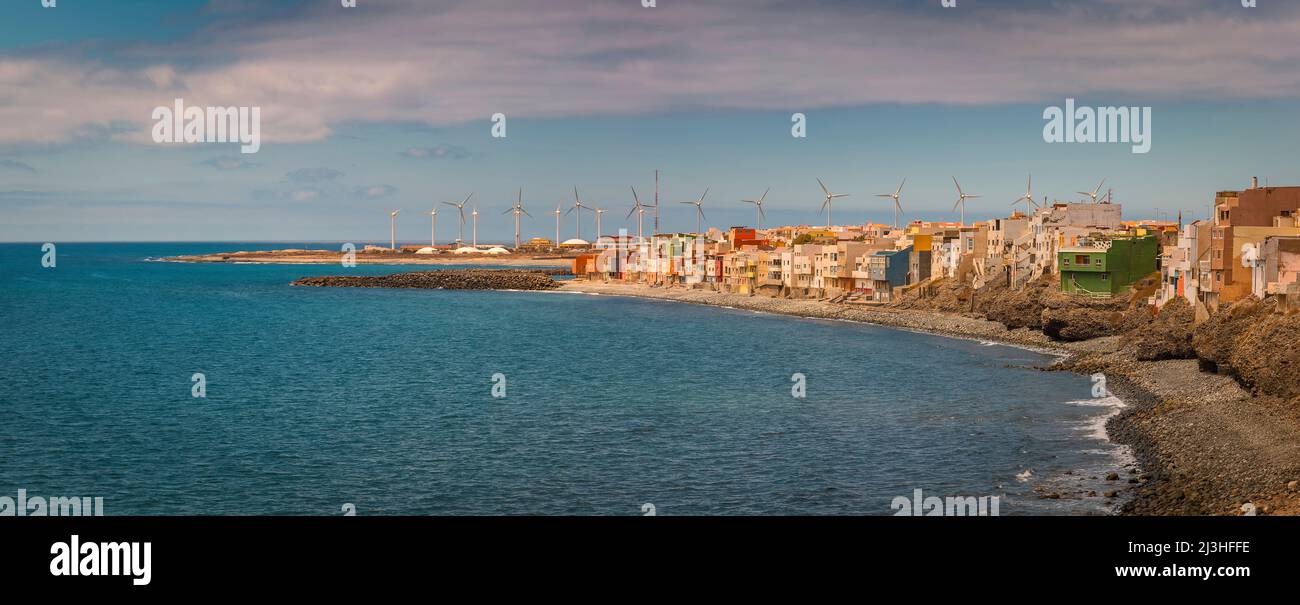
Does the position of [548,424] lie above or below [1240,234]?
below

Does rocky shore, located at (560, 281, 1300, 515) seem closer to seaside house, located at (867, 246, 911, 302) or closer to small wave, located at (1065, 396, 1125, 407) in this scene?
small wave, located at (1065, 396, 1125, 407)

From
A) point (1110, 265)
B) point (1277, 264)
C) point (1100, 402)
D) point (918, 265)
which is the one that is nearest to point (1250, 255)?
point (1277, 264)

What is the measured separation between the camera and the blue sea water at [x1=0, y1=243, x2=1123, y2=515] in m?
37.6

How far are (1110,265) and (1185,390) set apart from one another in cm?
4437

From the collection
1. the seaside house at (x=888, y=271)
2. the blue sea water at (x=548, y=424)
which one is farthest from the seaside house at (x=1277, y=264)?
the seaside house at (x=888, y=271)

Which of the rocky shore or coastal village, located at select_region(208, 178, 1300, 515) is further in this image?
coastal village, located at select_region(208, 178, 1300, 515)

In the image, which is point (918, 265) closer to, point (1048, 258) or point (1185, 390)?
point (1048, 258)

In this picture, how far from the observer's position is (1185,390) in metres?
53.3

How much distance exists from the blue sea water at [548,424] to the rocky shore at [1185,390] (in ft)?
6.67

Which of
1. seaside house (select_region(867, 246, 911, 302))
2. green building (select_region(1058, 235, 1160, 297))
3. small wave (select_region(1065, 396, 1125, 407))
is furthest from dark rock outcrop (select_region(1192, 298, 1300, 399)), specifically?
seaside house (select_region(867, 246, 911, 302))

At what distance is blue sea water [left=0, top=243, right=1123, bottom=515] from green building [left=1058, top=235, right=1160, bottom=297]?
12.6m

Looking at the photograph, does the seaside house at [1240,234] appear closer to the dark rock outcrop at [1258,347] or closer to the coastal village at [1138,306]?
the coastal village at [1138,306]

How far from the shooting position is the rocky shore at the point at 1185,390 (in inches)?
1293

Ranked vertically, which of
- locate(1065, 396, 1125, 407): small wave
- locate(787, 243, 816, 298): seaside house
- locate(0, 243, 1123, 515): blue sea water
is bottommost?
locate(0, 243, 1123, 515): blue sea water
